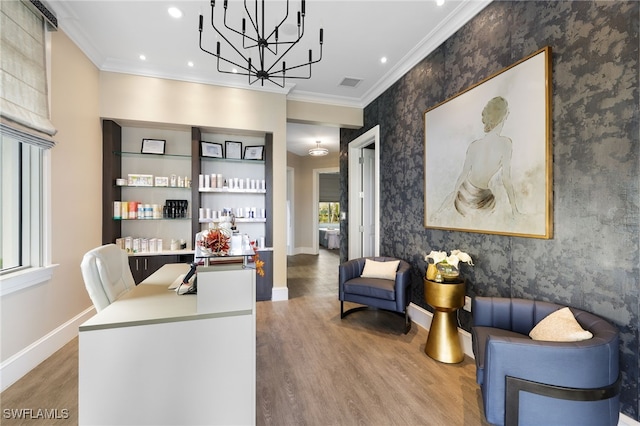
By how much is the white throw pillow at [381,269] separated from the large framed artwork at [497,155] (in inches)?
29.6

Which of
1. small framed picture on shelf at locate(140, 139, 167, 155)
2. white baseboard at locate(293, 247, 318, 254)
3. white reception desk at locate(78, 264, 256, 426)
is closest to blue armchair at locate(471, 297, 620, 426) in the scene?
white reception desk at locate(78, 264, 256, 426)

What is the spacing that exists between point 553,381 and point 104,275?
8.72 feet

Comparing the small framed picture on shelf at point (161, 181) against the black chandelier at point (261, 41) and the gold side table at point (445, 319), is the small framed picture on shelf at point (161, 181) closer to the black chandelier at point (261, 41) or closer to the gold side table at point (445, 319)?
the black chandelier at point (261, 41)

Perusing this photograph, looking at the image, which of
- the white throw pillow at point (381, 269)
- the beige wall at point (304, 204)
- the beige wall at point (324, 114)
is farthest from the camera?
the beige wall at point (304, 204)

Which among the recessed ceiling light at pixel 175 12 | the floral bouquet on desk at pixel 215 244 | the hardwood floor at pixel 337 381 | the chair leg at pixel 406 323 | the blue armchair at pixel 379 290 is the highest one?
the recessed ceiling light at pixel 175 12

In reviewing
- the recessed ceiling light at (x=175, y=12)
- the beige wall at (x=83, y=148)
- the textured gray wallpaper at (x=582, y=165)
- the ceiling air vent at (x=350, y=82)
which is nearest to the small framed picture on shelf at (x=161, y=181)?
the beige wall at (x=83, y=148)

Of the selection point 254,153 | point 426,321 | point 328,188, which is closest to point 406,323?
point 426,321

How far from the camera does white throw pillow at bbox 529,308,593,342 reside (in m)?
1.44

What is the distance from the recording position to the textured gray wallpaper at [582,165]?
4.82 ft

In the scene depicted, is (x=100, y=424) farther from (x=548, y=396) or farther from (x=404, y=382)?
(x=548, y=396)

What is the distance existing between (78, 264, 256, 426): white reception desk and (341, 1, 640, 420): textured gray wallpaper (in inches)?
80.9

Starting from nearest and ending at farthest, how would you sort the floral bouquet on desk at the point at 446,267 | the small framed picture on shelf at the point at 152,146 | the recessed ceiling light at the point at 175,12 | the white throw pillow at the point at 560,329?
the white throw pillow at the point at 560,329 → the floral bouquet on desk at the point at 446,267 → the recessed ceiling light at the point at 175,12 → the small framed picture on shelf at the point at 152,146

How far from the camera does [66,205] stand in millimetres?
2688

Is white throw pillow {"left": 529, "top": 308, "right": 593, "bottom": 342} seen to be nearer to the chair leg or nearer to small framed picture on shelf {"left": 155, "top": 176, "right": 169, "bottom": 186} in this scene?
the chair leg
